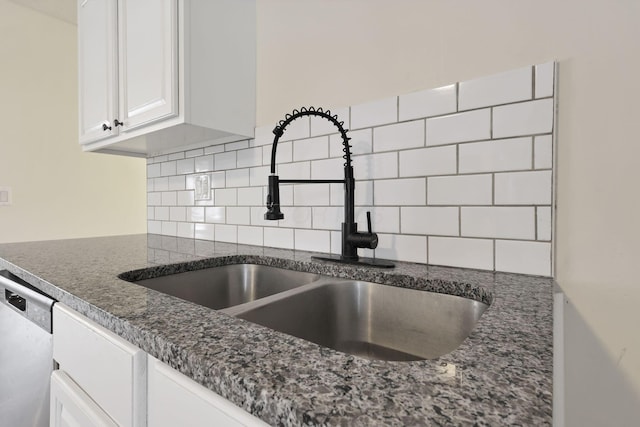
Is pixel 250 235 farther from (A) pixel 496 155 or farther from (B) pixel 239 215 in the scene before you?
(A) pixel 496 155

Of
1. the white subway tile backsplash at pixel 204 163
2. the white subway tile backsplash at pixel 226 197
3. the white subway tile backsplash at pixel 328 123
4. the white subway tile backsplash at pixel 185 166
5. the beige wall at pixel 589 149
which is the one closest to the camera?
the beige wall at pixel 589 149

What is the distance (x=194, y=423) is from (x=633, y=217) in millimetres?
890

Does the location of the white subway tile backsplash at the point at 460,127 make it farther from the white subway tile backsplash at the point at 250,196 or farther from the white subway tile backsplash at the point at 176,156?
the white subway tile backsplash at the point at 176,156

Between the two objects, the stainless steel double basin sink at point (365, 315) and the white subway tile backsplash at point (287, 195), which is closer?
the stainless steel double basin sink at point (365, 315)

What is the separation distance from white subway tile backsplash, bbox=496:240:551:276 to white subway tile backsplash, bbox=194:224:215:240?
1245mm

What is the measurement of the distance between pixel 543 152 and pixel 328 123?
2.10 feet

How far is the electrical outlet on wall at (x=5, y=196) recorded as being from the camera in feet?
7.38

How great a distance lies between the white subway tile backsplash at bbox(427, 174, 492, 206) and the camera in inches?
32.0

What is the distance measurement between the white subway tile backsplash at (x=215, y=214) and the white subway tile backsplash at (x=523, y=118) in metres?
1.17

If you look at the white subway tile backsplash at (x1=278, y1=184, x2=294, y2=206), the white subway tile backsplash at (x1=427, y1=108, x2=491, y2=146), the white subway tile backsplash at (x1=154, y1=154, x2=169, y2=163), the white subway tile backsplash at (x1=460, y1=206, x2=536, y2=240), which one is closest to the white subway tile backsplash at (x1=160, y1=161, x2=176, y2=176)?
the white subway tile backsplash at (x1=154, y1=154, x2=169, y2=163)

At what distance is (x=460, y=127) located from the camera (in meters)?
0.85

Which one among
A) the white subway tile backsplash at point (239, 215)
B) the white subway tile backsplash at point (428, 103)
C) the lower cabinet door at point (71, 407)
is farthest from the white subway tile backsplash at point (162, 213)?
the white subway tile backsplash at point (428, 103)

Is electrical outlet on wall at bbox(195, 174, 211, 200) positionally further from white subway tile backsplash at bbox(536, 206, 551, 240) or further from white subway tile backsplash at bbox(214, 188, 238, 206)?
white subway tile backsplash at bbox(536, 206, 551, 240)

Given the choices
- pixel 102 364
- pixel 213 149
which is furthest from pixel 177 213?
pixel 102 364
